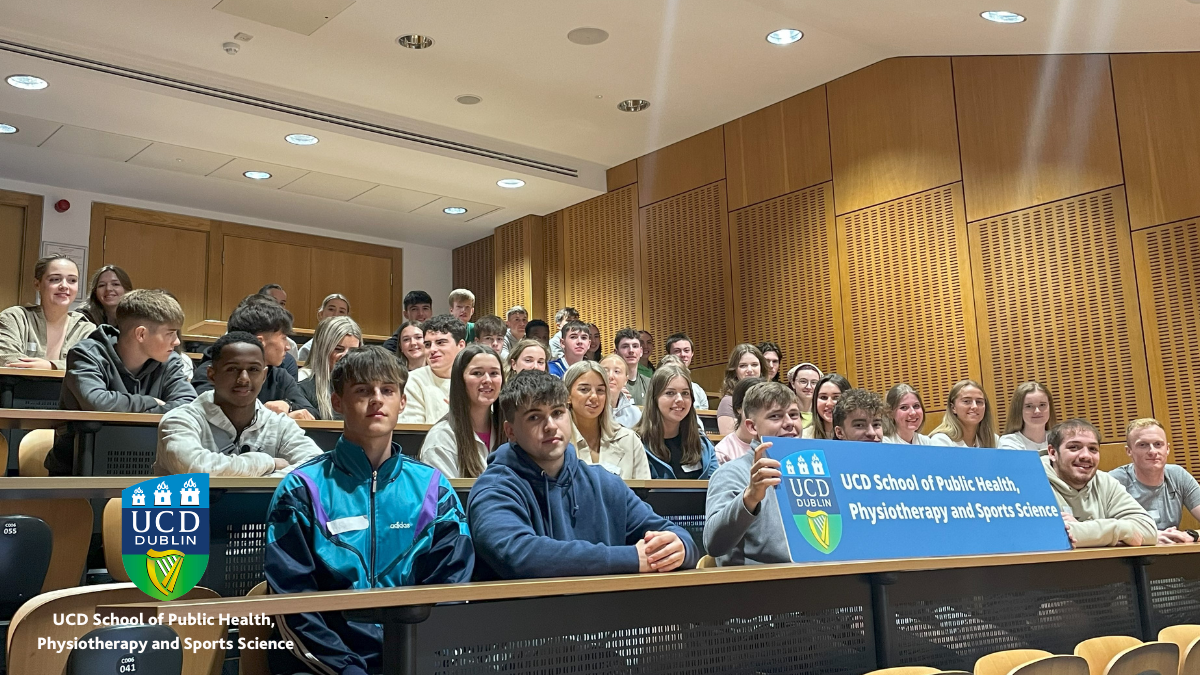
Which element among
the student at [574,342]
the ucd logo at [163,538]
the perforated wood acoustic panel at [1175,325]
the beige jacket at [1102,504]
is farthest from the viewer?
the student at [574,342]

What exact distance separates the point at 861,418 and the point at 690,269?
4764 millimetres

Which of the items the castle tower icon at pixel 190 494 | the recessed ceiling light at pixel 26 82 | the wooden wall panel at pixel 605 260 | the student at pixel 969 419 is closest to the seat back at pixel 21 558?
the castle tower icon at pixel 190 494

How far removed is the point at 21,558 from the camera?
8.42ft

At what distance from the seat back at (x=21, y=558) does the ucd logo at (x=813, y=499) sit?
196 centimetres

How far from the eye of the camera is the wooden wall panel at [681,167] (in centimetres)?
855

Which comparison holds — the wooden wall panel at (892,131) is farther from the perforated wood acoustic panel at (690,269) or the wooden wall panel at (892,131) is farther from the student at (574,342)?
the student at (574,342)

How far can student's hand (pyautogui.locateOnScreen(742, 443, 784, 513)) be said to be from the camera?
8.57 ft

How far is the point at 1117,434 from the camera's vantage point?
239 inches

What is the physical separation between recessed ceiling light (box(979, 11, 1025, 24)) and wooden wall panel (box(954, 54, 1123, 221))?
22.5 inches

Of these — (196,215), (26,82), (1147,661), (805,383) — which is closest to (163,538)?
(1147,661)

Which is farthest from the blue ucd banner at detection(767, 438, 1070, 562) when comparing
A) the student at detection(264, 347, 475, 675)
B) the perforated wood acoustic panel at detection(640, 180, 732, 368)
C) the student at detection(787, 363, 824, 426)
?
the perforated wood acoustic panel at detection(640, 180, 732, 368)

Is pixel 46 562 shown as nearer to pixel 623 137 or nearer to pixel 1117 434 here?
pixel 1117 434

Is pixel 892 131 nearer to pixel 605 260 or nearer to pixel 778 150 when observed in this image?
pixel 778 150

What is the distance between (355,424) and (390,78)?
18.0 ft
